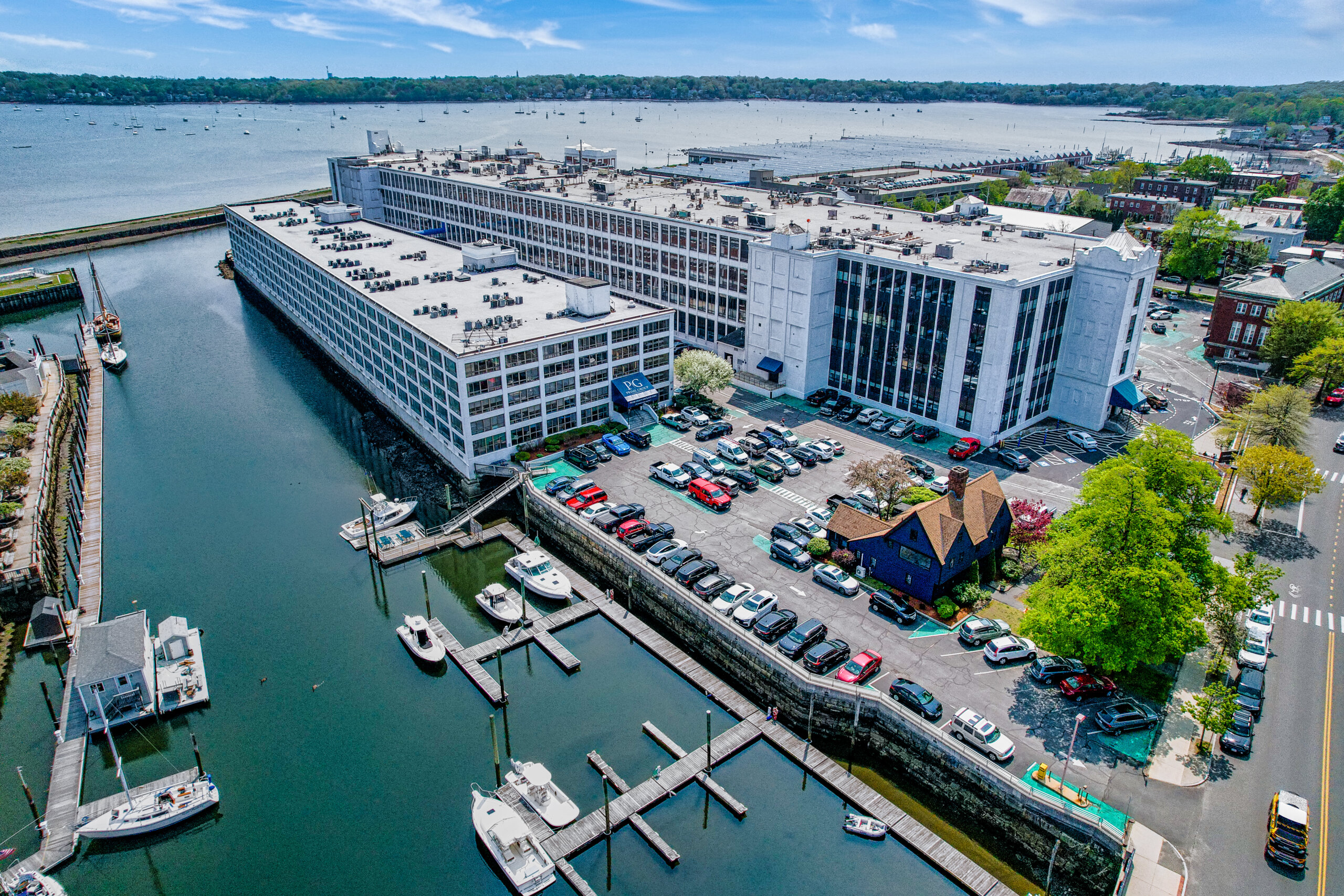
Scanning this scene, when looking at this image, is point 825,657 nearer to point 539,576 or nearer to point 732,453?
point 539,576

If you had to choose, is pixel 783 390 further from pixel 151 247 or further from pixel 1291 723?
pixel 151 247

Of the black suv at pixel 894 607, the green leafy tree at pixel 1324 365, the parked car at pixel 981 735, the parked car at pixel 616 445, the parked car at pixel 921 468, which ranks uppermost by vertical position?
the green leafy tree at pixel 1324 365

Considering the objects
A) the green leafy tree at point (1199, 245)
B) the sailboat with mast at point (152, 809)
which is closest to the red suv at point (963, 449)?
the sailboat with mast at point (152, 809)

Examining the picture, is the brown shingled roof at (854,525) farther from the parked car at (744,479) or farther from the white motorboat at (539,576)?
the white motorboat at (539,576)

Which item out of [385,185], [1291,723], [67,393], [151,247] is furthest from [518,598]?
[151,247]

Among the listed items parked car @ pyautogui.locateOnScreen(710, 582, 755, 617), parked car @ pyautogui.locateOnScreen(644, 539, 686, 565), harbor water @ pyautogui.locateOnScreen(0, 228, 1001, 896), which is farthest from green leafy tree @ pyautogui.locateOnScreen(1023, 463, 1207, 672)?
parked car @ pyautogui.locateOnScreen(644, 539, 686, 565)
